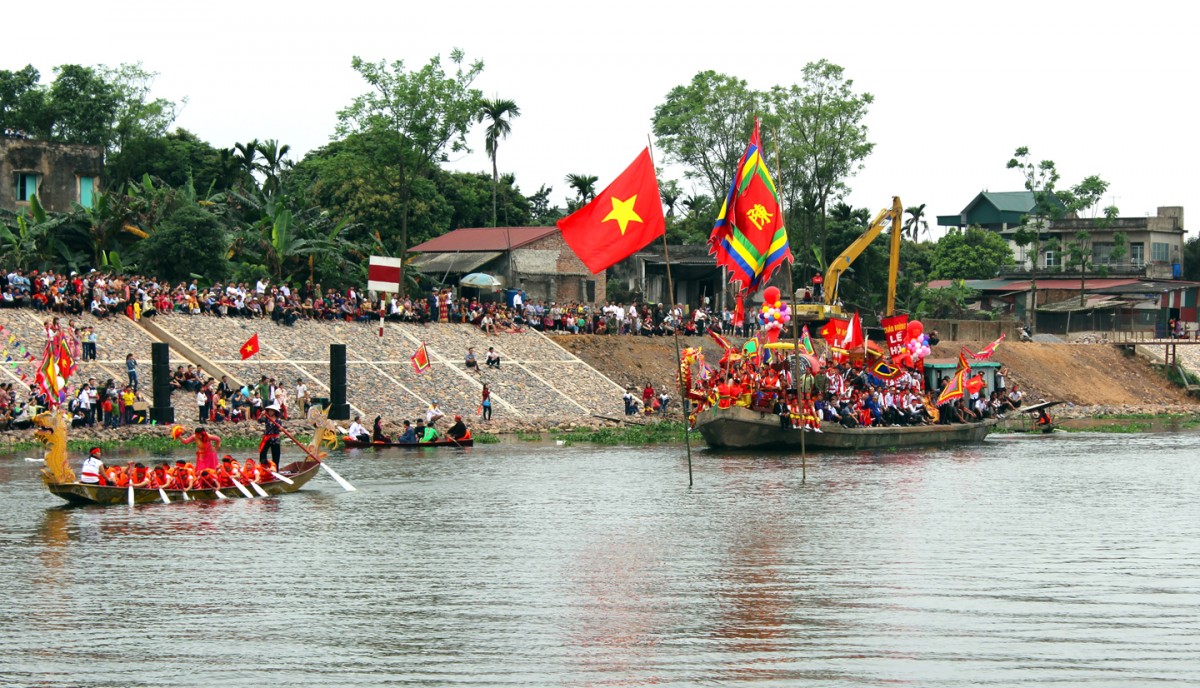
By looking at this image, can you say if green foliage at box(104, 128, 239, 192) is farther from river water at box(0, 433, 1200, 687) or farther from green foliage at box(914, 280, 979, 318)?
river water at box(0, 433, 1200, 687)

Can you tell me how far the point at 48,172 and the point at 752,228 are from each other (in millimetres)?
41536

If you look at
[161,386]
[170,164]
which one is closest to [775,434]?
[161,386]

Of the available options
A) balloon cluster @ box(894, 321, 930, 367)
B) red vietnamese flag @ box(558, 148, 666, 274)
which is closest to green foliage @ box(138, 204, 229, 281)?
balloon cluster @ box(894, 321, 930, 367)

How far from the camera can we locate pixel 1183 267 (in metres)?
100

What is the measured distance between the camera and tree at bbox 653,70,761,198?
237 ft

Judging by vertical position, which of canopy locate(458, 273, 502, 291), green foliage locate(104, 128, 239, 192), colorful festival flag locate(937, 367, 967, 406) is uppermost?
green foliage locate(104, 128, 239, 192)

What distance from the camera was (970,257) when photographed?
305 feet

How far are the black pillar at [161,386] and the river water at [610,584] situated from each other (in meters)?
5.79

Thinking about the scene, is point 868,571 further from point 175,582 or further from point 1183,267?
point 1183,267

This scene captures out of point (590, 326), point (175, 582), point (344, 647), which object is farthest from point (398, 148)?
point (344, 647)

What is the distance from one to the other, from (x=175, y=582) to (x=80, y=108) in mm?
59805

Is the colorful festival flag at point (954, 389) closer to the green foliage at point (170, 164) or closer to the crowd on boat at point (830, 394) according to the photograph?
the crowd on boat at point (830, 394)

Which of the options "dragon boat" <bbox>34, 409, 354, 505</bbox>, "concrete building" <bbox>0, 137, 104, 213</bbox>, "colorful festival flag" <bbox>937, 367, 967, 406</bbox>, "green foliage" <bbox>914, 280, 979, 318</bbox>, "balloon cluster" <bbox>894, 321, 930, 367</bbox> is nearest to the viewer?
"dragon boat" <bbox>34, 409, 354, 505</bbox>

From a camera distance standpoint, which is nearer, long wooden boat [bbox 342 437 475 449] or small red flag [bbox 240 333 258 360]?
long wooden boat [bbox 342 437 475 449]
